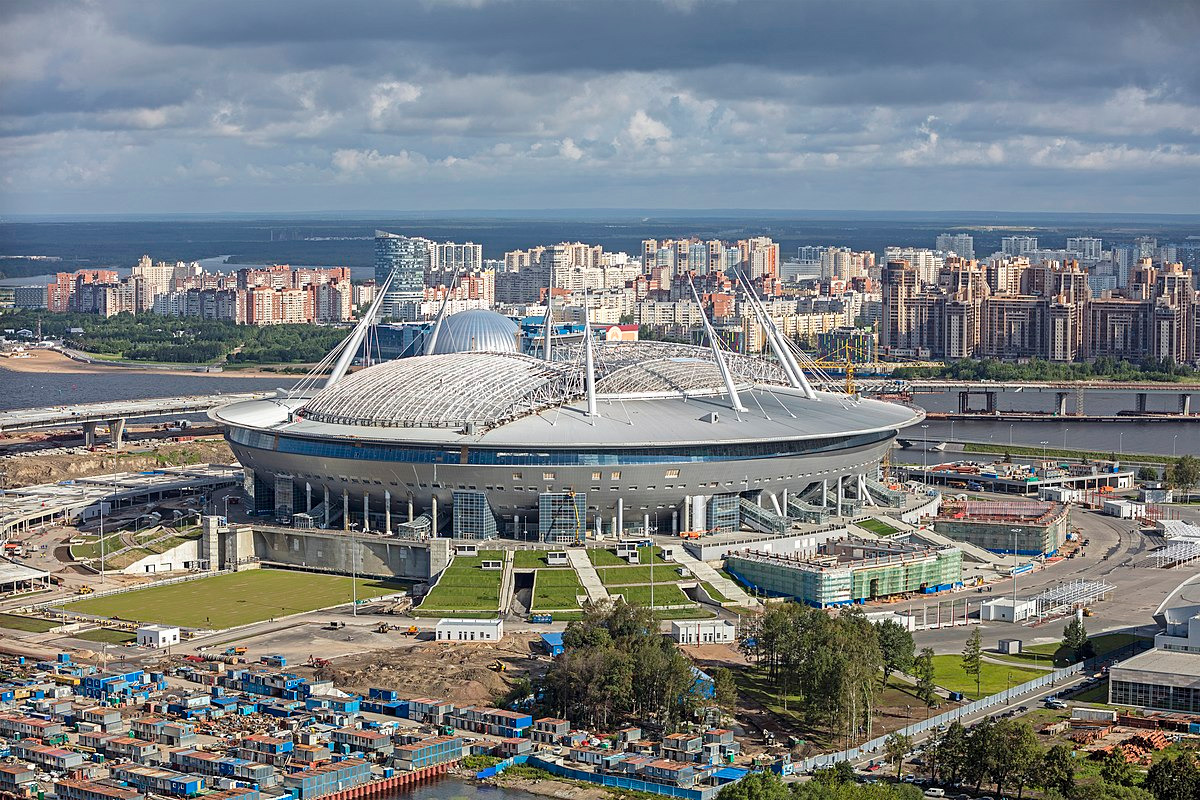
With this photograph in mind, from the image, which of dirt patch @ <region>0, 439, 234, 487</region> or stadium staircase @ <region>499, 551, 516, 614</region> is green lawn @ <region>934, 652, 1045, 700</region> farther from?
dirt patch @ <region>0, 439, 234, 487</region>

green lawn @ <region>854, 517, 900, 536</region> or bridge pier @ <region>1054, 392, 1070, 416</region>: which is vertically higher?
green lawn @ <region>854, 517, 900, 536</region>

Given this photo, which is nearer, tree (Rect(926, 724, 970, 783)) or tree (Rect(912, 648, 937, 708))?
tree (Rect(926, 724, 970, 783))

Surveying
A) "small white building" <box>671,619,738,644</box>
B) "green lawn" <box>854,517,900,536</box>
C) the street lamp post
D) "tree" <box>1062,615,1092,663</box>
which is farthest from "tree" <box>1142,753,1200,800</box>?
the street lamp post

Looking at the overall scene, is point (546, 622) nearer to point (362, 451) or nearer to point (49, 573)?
point (362, 451)

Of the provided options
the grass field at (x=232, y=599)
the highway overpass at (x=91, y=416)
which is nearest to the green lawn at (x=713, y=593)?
the grass field at (x=232, y=599)

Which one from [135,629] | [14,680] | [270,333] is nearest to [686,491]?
[135,629]

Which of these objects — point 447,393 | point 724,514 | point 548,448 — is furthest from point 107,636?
point 724,514

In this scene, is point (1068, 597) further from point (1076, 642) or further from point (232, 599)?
point (232, 599)
